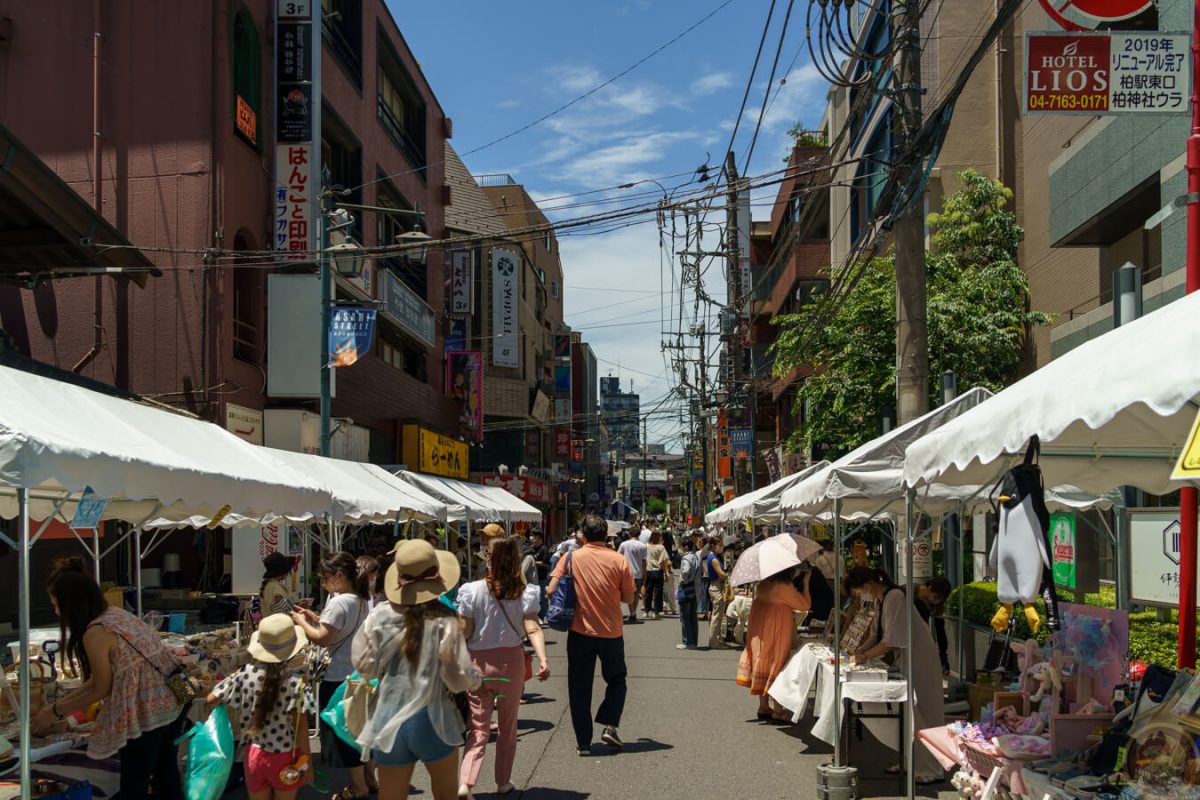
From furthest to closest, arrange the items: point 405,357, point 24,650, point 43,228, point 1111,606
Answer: point 405,357
point 43,228
point 1111,606
point 24,650

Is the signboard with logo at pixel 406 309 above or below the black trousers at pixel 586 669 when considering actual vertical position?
above

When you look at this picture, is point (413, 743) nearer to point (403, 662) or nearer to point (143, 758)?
point (403, 662)

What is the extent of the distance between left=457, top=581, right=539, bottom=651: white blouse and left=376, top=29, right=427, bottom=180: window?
2318 cm

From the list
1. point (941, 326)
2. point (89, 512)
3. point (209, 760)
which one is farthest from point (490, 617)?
point (941, 326)

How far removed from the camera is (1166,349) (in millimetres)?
4211

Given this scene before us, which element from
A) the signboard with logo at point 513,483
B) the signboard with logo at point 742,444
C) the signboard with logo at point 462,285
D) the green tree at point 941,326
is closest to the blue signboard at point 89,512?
the green tree at point 941,326

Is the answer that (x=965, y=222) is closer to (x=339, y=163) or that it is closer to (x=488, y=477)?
(x=339, y=163)

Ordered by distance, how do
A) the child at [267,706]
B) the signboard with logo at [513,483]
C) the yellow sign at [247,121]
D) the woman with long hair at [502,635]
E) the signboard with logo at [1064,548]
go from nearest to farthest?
the child at [267,706]
the woman with long hair at [502,635]
the signboard with logo at [1064,548]
the yellow sign at [247,121]
the signboard with logo at [513,483]

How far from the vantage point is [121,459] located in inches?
239

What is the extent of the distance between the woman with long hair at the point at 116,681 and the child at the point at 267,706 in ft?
1.17

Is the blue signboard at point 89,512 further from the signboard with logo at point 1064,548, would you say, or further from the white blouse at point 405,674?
the signboard with logo at point 1064,548

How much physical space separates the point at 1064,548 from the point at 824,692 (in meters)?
4.62

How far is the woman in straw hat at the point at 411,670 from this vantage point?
234 inches

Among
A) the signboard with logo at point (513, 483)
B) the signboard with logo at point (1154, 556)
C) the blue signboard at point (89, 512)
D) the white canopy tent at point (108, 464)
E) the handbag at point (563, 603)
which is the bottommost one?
the signboard with logo at point (513, 483)
